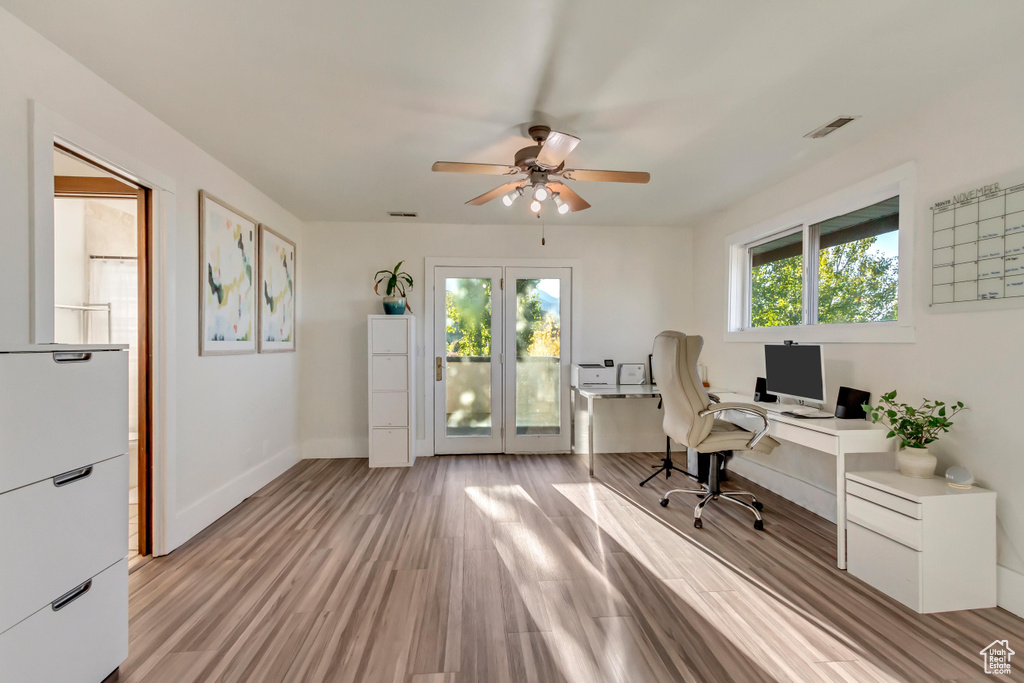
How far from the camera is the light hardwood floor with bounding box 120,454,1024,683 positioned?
166 cm

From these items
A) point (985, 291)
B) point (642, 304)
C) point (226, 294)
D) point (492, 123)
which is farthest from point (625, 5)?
point (642, 304)

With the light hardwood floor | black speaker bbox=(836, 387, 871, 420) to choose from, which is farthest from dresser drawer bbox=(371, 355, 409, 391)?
black speaker bbox=(836, 387, 871, 420)

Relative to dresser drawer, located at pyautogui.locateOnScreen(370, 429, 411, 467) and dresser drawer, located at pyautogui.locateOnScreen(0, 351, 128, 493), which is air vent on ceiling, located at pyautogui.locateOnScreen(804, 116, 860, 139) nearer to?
dresser drawer, located at pyautogui.locateOnScreen(0, 351, 128, 493)

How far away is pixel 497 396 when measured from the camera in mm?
4836

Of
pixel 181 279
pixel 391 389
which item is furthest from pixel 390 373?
pixel 181 279

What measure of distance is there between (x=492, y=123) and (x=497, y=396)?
2968 mm

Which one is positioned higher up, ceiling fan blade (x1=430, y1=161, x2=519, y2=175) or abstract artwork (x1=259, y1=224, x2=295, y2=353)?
ceiling fan blade (x1=430, y1=161, x2=519, y2=175)

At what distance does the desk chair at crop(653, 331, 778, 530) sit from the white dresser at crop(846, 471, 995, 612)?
839mm

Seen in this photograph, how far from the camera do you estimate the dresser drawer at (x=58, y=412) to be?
1261mm

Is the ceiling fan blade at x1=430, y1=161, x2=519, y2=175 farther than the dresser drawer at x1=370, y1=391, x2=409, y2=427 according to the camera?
No

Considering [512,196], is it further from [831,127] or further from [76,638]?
[76,638]

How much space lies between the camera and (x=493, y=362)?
4.84 metres

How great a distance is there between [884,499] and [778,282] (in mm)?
2109

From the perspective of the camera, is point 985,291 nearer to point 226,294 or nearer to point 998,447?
point 998,447
